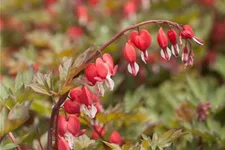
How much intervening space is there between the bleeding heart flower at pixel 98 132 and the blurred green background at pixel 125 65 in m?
0.03

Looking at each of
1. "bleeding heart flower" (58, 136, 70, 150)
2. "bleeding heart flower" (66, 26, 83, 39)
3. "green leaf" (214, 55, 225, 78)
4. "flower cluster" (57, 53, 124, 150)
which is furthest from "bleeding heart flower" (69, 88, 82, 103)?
"bleeding heart flower" (66, 26, 83, 39)

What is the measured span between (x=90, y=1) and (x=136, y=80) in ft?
2.13

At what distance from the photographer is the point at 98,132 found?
65.1 inches

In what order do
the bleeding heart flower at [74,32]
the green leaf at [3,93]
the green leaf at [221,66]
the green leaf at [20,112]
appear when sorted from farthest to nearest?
the bleeding heart flower at [74,32] < the green leaf at [221,66] < the green leaf at [3,93] < the green leaf at [20,112]

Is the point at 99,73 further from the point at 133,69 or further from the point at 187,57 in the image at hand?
the point at 187,57

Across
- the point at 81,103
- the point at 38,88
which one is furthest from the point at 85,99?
the point at 38,88

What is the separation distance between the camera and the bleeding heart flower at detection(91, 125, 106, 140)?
1.65 metres

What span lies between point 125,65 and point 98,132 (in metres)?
1.07

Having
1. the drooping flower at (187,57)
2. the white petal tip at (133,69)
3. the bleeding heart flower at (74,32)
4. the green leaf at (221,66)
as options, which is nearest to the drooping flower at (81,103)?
the white petal tip at (133,69)

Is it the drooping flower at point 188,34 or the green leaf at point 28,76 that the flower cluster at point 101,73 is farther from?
the green leaf at point 28,76

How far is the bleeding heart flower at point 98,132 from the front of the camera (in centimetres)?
165

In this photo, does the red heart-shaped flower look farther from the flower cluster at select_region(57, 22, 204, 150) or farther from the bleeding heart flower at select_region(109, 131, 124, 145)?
the bleeding heart flower at select_region(109, 131, 124, 145)

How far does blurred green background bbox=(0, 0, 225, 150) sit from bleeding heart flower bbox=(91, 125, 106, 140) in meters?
0.03

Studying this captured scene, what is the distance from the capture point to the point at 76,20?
299 cm
